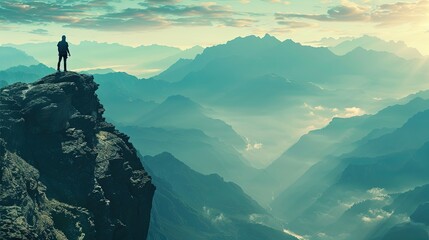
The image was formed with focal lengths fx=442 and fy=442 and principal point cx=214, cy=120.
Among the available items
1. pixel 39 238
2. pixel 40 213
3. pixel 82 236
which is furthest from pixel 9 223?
pixel 82 236

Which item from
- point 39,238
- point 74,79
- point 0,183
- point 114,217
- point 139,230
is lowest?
point 139,230

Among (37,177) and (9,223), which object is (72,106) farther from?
(9,223)

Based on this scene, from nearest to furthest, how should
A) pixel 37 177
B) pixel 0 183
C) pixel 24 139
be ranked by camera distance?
pixel 0 183 → pixel 37 177 → pixel 24 139

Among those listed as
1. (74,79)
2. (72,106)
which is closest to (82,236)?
(72,106)

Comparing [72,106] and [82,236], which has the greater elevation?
[72,106]

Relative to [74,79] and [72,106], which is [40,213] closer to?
[72,106]

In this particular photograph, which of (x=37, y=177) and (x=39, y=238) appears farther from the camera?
(x=37, y=177)

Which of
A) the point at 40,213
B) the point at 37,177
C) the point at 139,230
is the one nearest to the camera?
the point at 40,213
